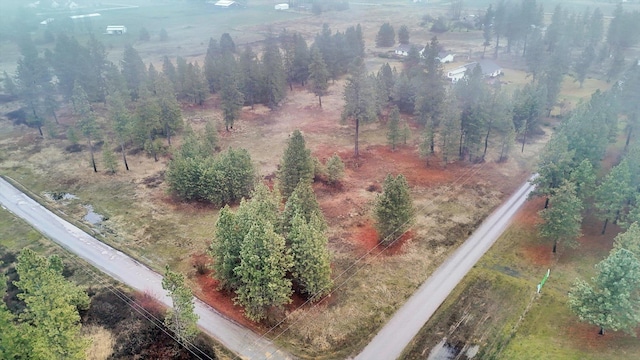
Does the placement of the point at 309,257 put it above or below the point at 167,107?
below

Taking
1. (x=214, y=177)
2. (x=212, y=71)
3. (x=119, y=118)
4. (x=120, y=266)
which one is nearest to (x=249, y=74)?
(x=212, y=71)

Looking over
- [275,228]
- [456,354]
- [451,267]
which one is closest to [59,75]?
[275,228]

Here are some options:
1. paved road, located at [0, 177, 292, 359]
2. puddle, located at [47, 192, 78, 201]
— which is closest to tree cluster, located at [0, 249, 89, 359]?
paved road, located at [0, 177, 292, 359]

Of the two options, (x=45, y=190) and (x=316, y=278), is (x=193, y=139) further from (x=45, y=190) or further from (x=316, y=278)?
(x=316, y=278)

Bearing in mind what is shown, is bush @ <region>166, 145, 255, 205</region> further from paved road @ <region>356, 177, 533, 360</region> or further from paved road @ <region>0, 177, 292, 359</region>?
paved road @ <region>356, 177, 533, 360</region>

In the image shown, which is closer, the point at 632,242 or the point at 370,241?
the point at 632,242

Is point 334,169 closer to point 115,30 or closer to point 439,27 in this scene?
point 439,27
